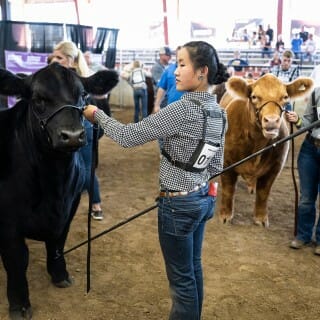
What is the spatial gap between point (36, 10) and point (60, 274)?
24.9 m

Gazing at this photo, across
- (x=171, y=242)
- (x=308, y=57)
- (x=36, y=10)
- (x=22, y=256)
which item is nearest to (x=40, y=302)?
(x=22, y=256)

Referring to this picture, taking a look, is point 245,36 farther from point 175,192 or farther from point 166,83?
point 175,192

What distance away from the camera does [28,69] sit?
8055mm

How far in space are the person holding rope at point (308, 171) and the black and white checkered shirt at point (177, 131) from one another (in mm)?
1761

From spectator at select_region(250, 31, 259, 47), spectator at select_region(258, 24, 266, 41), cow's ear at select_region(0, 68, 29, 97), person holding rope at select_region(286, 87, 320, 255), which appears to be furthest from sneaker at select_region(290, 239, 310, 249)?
spectator at select_region(250, 31, 259, 47)

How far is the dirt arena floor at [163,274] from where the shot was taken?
296cm

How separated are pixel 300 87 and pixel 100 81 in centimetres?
203

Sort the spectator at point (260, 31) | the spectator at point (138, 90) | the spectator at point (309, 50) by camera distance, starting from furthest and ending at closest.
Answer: the spectator at point (260, 31)
the spectator at point (309, 50)
the spectator at point (138, 90)

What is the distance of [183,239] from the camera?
2.11m

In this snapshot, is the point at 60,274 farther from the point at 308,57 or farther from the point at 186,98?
the point at 308,57

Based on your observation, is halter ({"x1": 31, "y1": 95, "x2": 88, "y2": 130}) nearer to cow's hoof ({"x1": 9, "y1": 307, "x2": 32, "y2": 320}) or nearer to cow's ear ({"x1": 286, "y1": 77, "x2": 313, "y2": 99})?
cow's hoof ({"x1": 9, "y1": 307, "x2": 32, "y2": 320})

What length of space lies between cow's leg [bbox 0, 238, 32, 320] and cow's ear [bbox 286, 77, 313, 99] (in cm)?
266

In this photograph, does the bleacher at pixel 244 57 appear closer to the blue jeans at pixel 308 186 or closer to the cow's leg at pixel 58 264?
the blue jeans at pixel 308 186

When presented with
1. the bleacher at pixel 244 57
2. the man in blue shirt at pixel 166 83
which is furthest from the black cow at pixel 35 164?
the bleacher at pixel 244 57
